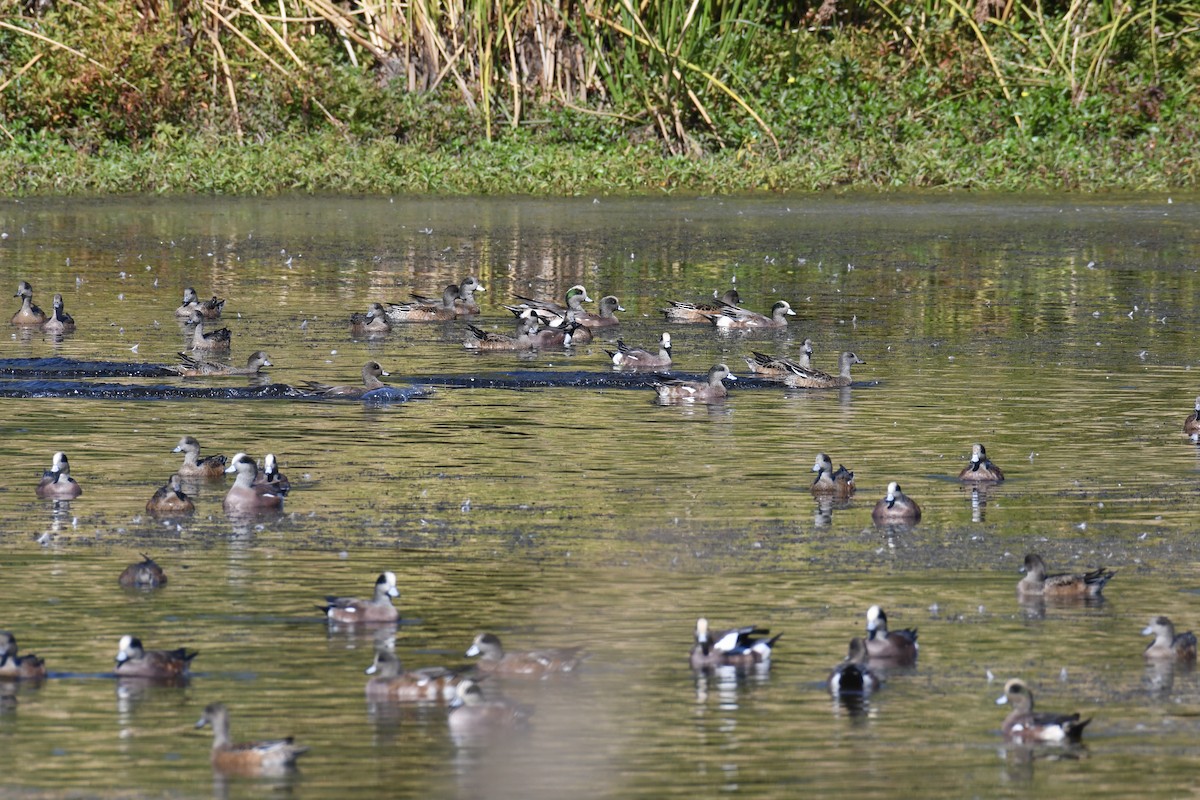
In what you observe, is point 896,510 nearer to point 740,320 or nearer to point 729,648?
point 729,648

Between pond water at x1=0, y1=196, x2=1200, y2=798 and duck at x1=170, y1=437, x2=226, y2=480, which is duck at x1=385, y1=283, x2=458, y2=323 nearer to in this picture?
pond water at x1=0, y1=196, x2=1200, y2=798

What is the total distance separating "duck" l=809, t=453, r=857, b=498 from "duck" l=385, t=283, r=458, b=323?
1023cm

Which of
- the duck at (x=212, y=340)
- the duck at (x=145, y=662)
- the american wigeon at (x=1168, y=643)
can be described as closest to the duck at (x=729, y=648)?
the american wigeon at (x=1168, y=643)

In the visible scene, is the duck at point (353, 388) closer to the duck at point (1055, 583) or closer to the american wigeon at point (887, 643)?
the duck at point (1055, 583)

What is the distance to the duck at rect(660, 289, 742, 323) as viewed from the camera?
2417cm

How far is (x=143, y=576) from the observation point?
38.0 ft

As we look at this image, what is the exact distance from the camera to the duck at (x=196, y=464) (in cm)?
1501

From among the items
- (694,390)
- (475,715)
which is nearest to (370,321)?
(694,390)

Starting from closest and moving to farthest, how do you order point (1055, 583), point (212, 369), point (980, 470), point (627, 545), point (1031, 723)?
point (1031, 723) < point (1055, 583) < point (627, 545) < point (980, 470) < point (212, 369)

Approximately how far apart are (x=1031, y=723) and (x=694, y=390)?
983cm

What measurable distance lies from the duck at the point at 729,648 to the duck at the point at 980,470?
15.1 ft

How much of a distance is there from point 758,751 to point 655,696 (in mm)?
886

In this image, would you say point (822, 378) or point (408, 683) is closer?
point (408, 683)

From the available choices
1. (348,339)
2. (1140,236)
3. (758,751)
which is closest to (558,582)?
(758,751)
